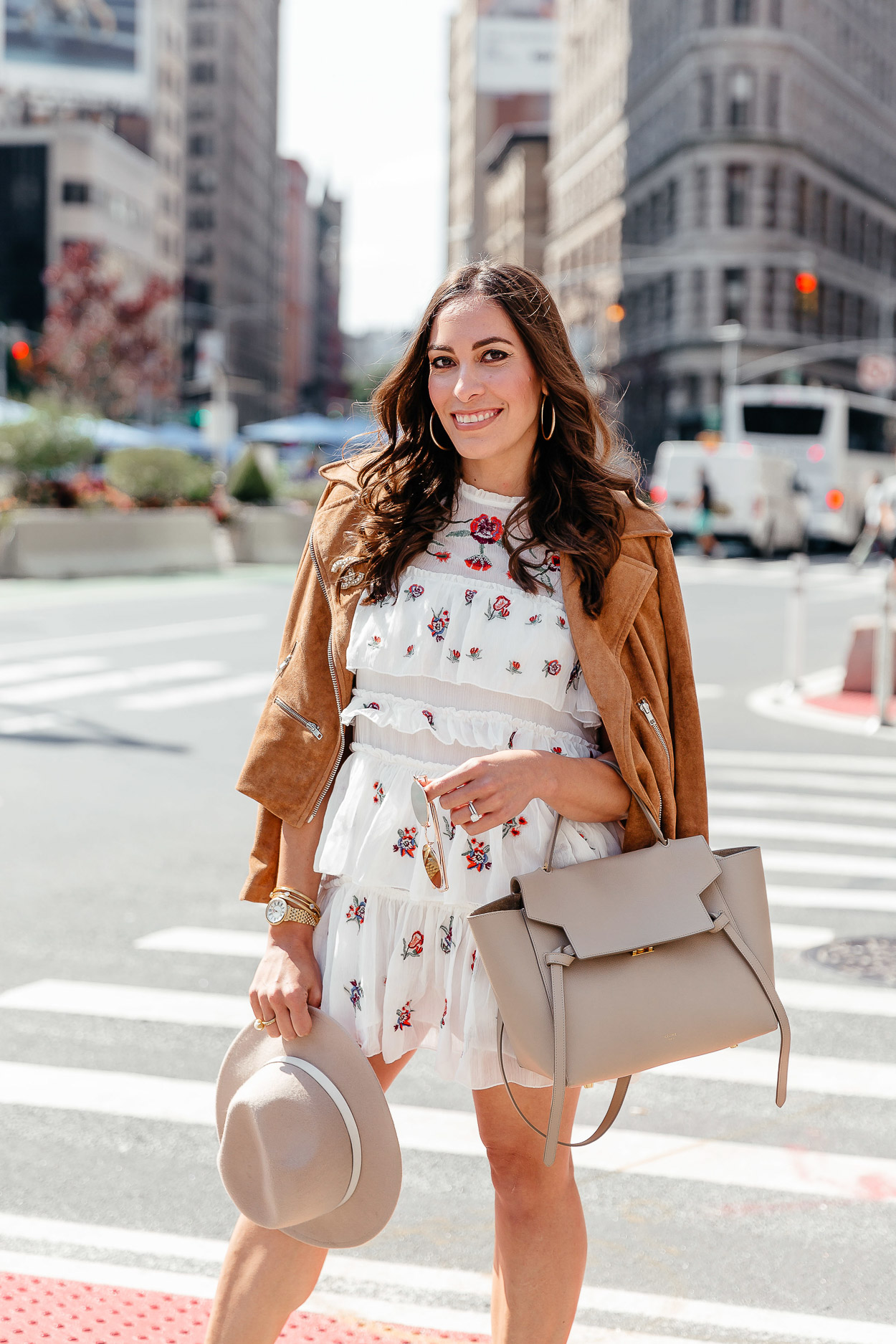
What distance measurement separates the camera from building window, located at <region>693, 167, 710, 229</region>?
2960 inches

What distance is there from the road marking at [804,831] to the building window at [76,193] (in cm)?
8941

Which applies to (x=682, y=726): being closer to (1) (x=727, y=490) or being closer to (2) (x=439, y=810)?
(2) (x=439, y=810)

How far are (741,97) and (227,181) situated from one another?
74057 mm

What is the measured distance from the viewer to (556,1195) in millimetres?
2652

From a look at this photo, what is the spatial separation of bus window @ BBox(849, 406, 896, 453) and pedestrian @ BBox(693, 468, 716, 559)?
9405 millimetres

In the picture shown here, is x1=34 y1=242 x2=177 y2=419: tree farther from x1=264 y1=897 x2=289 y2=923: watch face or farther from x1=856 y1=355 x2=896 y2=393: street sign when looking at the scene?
x1=264 y1=897 x2=289 y2=923: watch face

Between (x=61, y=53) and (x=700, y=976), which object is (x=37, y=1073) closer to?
(x=700, y=976)

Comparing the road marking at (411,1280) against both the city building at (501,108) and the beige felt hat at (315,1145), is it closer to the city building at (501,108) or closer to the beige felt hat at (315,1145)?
the beige felt hat at (315,1145)

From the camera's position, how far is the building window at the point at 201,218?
5502 inches

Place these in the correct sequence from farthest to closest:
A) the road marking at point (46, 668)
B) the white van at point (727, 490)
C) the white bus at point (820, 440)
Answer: the white bus at point (820, 440), the white van at point (727, 490), the road marking at point (46, 668)

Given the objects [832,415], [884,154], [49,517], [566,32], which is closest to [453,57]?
[566,32]

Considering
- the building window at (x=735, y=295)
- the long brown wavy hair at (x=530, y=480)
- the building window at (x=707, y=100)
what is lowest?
the long brown wavy hair at (x=530, y=480)

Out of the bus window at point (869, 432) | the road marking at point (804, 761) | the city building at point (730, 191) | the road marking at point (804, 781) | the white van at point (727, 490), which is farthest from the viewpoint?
the city building at point (730, 191)

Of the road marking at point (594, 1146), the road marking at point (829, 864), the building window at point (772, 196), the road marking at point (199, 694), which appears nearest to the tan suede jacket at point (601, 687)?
the road marking at point (594, 1146)
